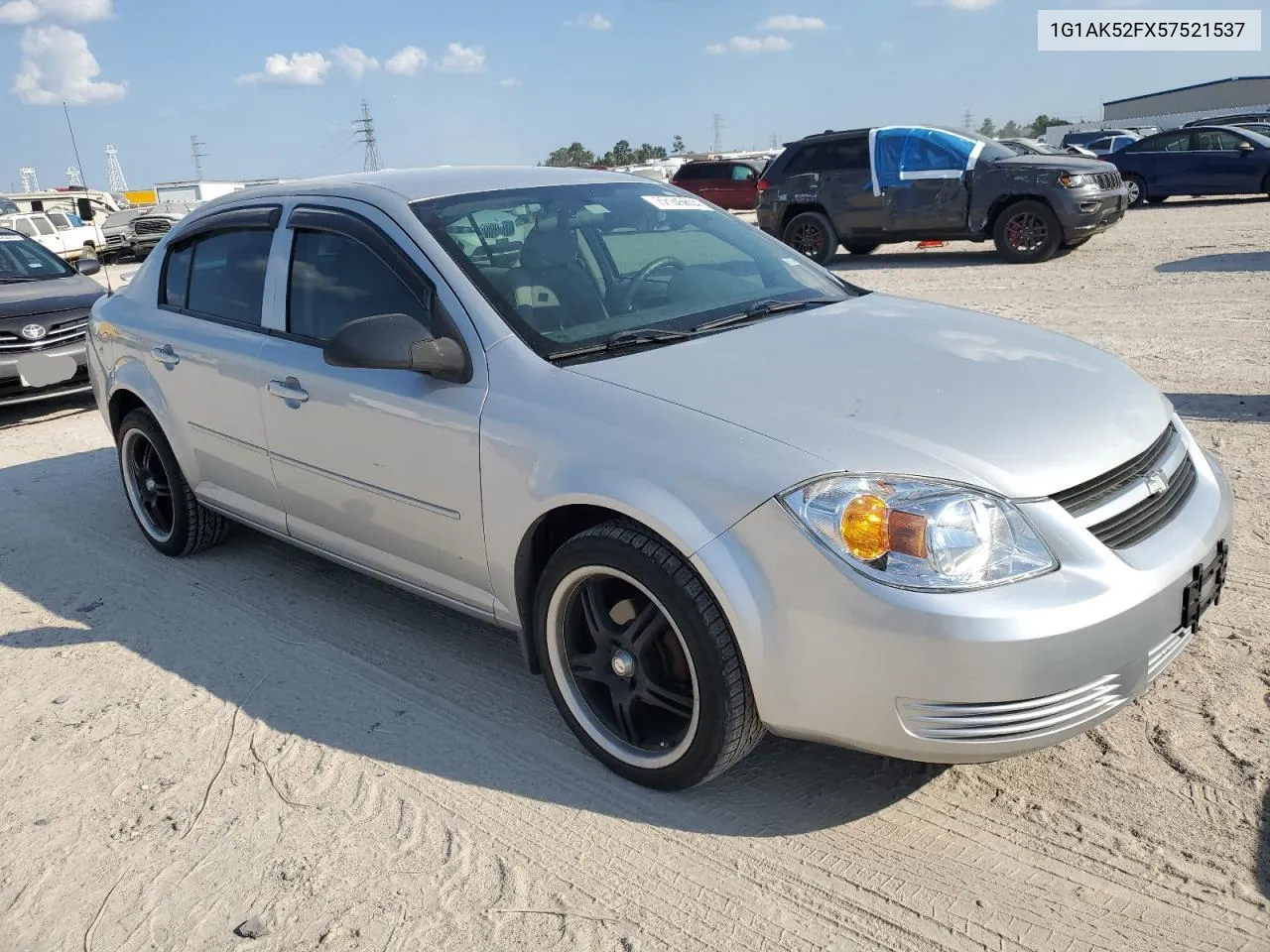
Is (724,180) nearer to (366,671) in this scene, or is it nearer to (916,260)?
(916,260)

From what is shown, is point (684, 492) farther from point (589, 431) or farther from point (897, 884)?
point (897, 884)

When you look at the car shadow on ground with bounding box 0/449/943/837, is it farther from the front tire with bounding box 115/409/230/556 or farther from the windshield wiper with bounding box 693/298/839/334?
the windshield wiper with bounding box 693/298/839/334

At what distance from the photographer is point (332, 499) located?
3867 mm

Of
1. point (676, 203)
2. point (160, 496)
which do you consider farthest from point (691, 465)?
point (160, 496)

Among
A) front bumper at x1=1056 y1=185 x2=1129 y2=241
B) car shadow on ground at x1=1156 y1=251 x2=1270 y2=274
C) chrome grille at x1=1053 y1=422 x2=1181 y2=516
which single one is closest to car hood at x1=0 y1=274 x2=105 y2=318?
chrome grille at x1=1053 y1=422 x2=1181 y2=516

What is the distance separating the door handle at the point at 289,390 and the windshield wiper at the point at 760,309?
1.46m

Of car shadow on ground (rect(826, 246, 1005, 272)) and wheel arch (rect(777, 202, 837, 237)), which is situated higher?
wheel arch (rect(777, 202, 837, 237))

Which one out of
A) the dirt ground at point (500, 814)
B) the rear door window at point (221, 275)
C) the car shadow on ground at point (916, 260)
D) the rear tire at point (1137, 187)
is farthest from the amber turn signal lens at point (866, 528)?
the rear tire at point (1137, 187)

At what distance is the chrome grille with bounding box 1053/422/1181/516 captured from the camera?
2619 mm

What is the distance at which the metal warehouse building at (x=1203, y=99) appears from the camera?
72.9 meters

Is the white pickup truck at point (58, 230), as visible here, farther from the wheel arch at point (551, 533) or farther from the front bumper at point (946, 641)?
the front bumper at point (946, 641)

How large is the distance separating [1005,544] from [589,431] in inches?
44.5

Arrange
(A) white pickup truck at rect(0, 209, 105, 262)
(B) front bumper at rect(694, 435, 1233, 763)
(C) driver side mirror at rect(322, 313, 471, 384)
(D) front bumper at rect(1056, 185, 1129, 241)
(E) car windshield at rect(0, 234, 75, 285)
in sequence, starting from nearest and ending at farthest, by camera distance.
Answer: (B) front bumper at rect(694, 435, 1233, 763), (C) driver side mirror at rect(322, 313, 471, 384), (E) car windshield at rect(0, 234, 75, 285), (D) front bumper at rect(1056, 185, 1129, 241), (A) white pickup truck at rect(0, 209, 105, 262)

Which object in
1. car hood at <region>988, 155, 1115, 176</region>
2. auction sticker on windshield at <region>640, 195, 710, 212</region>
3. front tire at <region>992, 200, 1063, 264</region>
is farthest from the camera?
front tire at <region>992, 200, 1063, 264</region>
